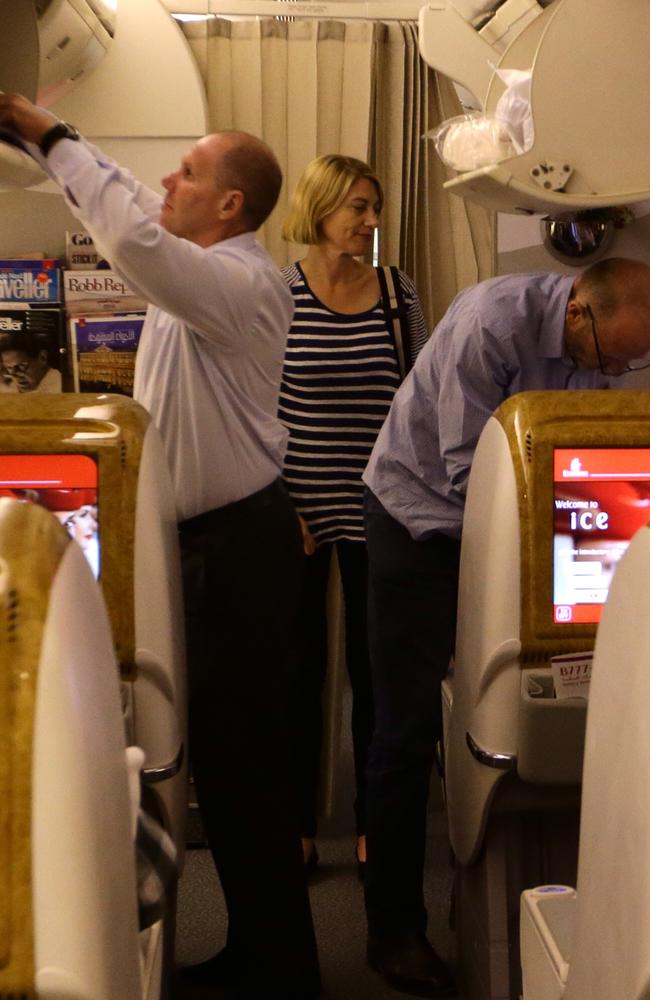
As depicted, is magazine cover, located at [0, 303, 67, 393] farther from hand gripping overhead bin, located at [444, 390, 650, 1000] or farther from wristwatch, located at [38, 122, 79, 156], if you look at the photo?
hand gripping overhead bin, located at [444, 390, 650, 1000]

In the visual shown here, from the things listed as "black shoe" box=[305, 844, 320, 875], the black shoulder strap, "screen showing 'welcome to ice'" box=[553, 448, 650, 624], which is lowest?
"black shoe" box=[305, 844, 320, 875]

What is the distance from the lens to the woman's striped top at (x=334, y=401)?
3.12 metres

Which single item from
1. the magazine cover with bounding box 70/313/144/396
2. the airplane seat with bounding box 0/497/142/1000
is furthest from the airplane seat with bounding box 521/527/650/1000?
the magazine cover with bounding box 70/313/144/396

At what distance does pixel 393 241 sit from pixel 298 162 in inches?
16.8

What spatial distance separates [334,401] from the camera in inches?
124

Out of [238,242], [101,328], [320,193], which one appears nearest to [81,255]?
[101,328]

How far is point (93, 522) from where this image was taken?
5.73 feet

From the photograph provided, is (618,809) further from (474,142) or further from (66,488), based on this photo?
(474,142)

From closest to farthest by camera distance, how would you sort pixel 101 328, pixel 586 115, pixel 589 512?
pixel 589 512 → pixel 586 115 → pixel 101 328

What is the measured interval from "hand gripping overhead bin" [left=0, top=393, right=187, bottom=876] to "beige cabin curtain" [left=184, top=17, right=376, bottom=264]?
7.98 feet

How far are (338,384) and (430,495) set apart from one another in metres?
0.75

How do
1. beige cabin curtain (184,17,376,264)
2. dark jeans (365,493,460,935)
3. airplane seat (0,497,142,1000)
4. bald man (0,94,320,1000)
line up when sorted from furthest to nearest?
beige cabin curtain (184,17,376,264), dark jeans (365,493,460,935), bald man (0,94,320,1000), airplane seat (0,497,142,1000)

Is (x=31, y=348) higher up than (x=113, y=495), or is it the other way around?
(x=31, y=348)

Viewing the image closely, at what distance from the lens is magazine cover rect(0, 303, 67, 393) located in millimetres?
3365
